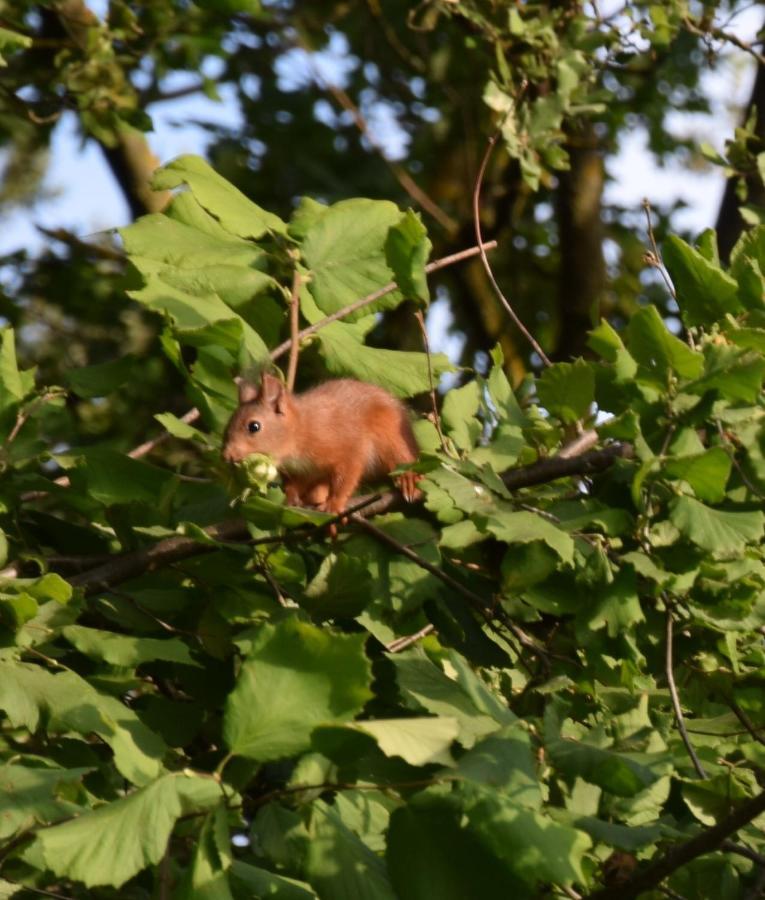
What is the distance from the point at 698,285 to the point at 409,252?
545mm

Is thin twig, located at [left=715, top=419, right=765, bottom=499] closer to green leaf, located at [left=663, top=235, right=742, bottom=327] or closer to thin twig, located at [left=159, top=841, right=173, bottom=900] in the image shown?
green leaf, located at [left=663, top=235, right=742, bottom=327]

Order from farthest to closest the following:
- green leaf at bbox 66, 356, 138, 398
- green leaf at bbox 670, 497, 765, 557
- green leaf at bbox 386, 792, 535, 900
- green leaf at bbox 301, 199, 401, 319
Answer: green leaf at bbox 66, 356, 138, 398
green leaf at bbox 301, 199, 401, 319
green leaf at bbox 670, 497, 765, 557
green leaf at bbox 386, 792, 535, 900

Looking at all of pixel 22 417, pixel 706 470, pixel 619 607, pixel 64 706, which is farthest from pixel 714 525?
pixel 22 417

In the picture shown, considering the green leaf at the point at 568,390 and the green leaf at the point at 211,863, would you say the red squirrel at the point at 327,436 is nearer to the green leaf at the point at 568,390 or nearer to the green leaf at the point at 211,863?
the green leaf at the point at 568,390

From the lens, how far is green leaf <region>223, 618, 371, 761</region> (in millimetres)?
2098

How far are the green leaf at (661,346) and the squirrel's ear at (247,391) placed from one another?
1.32 meters

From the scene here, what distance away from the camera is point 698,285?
2.66 m

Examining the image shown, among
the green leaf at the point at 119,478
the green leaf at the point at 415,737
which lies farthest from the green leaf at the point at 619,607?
the green leaf at the point at 119,478

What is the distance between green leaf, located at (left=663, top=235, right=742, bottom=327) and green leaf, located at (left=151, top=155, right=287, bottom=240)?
0.91 m

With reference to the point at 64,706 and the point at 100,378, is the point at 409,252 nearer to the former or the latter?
the point at 64,706

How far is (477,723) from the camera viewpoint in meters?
2.27

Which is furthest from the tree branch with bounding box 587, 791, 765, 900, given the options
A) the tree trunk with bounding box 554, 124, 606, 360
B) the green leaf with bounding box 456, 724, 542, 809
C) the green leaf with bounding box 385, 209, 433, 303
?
the tree trunk with bounding box 554, 124, 606, 360

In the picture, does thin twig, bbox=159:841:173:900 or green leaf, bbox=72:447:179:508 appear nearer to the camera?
thin twig, bbox=159:841:173:900

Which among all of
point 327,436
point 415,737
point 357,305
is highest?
point 415,737
